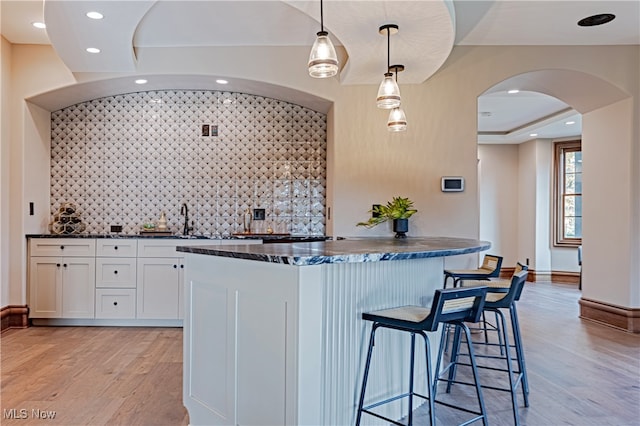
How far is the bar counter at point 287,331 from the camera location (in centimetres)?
195

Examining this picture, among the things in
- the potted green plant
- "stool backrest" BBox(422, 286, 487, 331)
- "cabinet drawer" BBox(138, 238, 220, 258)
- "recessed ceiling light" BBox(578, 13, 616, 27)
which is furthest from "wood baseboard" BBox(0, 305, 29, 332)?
"recessed ceiling light" BBox(578, 13, 616, 27)

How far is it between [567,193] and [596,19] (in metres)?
5.26

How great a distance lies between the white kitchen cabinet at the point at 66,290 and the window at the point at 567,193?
312 inches

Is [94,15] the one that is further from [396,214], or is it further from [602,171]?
[602,171]

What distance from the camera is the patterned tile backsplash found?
5.48m

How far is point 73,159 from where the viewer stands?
5473 millimetres

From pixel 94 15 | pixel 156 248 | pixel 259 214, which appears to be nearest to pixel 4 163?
pixel 156 248

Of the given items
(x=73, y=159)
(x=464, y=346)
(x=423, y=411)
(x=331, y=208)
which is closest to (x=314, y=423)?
(x=423, y=411)

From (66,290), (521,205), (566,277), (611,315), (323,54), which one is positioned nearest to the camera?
(323,54)

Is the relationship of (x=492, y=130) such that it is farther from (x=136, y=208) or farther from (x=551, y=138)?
(x=136, y=208)

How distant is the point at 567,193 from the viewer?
344 inches

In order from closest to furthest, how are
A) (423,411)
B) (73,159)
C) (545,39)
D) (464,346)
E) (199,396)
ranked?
(199,396), (423,411), (464,346), (545,39), (73,159)

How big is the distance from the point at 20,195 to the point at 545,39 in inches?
220

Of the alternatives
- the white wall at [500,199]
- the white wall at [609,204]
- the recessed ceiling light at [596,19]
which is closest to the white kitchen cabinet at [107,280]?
the recessed ceiling light at [596,19]
